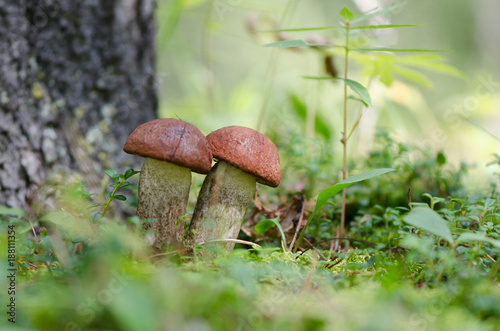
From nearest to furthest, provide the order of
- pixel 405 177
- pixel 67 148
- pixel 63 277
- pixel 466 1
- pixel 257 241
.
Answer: pixel 63 277
pixel 257 241
pixel 67 148
pixel 405 177
pixel 466 1

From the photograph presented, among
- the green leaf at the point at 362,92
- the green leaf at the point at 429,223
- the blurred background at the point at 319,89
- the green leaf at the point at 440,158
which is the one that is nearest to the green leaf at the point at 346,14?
the green leaf at the point at 362,92

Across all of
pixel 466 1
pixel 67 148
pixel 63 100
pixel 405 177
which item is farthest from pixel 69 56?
pixel 466 1

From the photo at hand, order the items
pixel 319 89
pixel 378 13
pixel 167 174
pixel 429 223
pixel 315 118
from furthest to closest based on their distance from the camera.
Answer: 1. pixel 315 118
2. pixel 319 89
3. pixel 167 174
4. pixel 378 13
5. pixel 429 223

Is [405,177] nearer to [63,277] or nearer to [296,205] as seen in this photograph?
[296,205]

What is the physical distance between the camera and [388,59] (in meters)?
2.06

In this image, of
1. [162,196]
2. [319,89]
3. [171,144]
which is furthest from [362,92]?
[319,89]

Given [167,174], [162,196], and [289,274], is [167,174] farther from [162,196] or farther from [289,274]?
[289,274]

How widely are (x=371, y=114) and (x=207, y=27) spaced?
7.40ft

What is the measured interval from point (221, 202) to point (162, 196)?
26cm

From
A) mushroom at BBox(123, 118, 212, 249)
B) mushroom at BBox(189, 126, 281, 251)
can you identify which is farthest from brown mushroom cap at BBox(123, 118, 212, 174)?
mushroom at BBox(189, 126, 281, 251)

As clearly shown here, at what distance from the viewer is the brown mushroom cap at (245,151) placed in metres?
1.52

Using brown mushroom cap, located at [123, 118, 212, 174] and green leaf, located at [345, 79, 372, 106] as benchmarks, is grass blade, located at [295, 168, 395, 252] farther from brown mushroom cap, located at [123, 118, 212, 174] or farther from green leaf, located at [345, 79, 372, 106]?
brown mushroom cap, located at [123, 118, 212, 174]

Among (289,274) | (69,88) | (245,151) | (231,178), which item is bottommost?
(289,274)

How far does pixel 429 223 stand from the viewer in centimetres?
100
